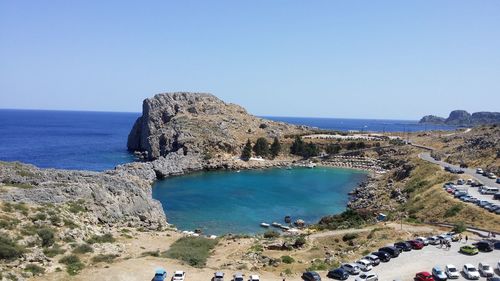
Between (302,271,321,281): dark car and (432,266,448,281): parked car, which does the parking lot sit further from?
(432,266,448,281): parked car

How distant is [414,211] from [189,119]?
9757cm

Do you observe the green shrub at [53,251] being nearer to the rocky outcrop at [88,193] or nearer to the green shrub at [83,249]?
the green shrub at [83,249]

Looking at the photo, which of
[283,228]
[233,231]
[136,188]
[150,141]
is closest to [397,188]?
[283,228]

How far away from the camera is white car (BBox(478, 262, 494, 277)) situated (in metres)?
34.0

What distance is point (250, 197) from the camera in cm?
8269

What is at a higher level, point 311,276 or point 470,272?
point 470,272

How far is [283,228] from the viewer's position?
203 feet

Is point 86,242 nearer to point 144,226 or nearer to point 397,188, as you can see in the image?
point 144,226

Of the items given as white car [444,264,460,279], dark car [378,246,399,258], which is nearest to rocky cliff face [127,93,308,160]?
dark car [378,246,399,258]

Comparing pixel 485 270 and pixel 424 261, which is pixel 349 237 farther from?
pixel 485 270

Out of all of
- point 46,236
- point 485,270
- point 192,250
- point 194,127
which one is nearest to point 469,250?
point 485,270

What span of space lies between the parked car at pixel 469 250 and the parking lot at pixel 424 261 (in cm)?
40

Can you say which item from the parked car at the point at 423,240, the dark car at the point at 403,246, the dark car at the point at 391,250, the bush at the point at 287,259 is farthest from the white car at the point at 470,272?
the bush at the point at 287,259

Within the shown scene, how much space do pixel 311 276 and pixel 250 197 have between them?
159ft
